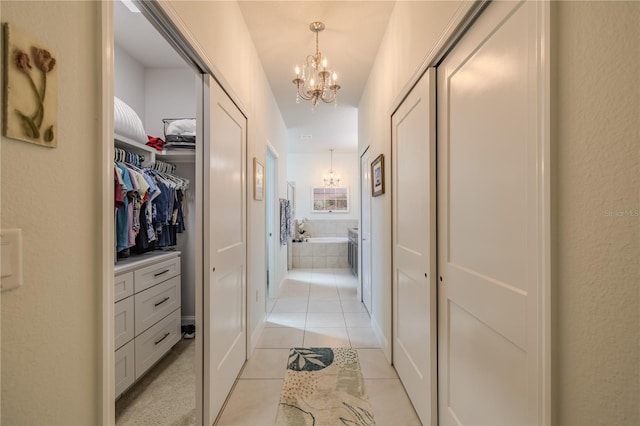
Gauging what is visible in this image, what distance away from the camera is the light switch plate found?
0.52 m

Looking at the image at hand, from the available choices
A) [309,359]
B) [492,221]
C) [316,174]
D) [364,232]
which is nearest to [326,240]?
[316,174]

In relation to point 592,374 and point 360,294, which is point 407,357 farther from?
point 360,294

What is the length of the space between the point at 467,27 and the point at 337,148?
5449 mm

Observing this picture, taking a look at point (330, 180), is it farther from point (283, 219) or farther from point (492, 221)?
point (492, 221)

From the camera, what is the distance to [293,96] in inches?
142

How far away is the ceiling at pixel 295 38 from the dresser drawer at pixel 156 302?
7.15 ft

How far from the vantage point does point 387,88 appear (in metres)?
2.29

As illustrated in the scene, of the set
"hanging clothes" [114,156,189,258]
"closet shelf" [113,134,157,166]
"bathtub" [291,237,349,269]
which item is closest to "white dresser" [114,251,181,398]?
"hanging clothes" [114,156,189,258]

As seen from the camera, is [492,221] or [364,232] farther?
[364,232]

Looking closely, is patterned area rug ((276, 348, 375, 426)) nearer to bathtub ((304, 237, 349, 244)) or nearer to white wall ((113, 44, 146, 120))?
white wall ((113, 44, 146, 120))

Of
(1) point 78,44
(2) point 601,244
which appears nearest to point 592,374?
(2) point 601,244

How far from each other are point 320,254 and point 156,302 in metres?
4.37

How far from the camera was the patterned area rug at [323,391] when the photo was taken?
165cm

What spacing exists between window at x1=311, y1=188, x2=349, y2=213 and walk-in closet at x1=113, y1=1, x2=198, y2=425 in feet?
14.3
